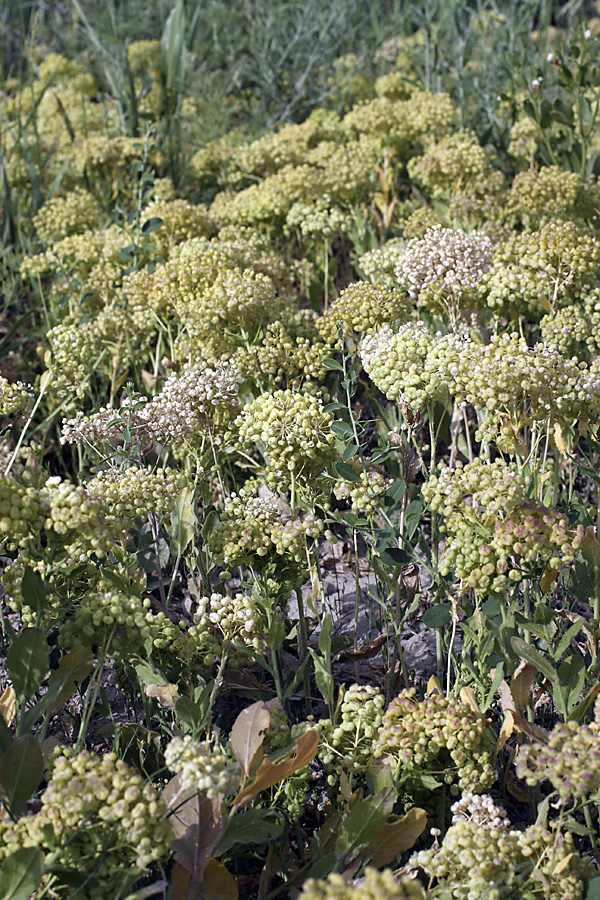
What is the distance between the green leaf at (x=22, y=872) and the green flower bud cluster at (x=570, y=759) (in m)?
0.77

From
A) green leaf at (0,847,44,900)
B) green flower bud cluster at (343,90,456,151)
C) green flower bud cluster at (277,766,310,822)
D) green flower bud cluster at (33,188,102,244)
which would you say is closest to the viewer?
green leaf at (0,847,44,900)

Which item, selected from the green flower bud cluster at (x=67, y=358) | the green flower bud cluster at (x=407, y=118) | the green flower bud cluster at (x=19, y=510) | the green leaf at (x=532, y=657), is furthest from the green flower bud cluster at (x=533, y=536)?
the green flower bud cluster at (x=407, y=118)

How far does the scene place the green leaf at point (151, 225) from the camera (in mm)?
3035

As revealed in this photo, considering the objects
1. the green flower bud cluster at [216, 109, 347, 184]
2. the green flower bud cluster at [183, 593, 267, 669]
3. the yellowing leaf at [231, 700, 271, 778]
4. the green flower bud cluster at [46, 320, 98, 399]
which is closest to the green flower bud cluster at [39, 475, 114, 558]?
the green flower bud cluster at [183, 593, 267, 669]

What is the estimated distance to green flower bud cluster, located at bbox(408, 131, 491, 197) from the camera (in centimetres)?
335

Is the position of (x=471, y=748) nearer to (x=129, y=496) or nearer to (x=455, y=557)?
(x=455, y=557)

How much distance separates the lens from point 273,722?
1.68 meters

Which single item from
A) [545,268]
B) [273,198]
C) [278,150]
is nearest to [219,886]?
[545,268]

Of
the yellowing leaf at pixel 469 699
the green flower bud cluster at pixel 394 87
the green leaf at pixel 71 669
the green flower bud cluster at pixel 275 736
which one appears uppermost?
the green flower bud cluster at pixel 394 87

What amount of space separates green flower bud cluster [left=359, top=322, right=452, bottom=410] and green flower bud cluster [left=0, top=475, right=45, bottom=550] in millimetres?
802

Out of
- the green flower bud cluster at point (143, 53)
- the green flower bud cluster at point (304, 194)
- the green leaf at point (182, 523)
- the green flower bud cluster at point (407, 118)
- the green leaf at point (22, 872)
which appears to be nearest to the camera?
the green leaf at point (22, 872)

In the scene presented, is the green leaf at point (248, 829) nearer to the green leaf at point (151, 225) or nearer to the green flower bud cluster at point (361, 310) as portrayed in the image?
the green flower bud cluster at point (361, 310)

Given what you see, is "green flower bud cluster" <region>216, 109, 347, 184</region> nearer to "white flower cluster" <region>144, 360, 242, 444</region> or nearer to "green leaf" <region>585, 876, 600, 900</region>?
"white flower cluster" <region>144, 360, 242, 444</region>

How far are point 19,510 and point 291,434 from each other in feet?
1.99
